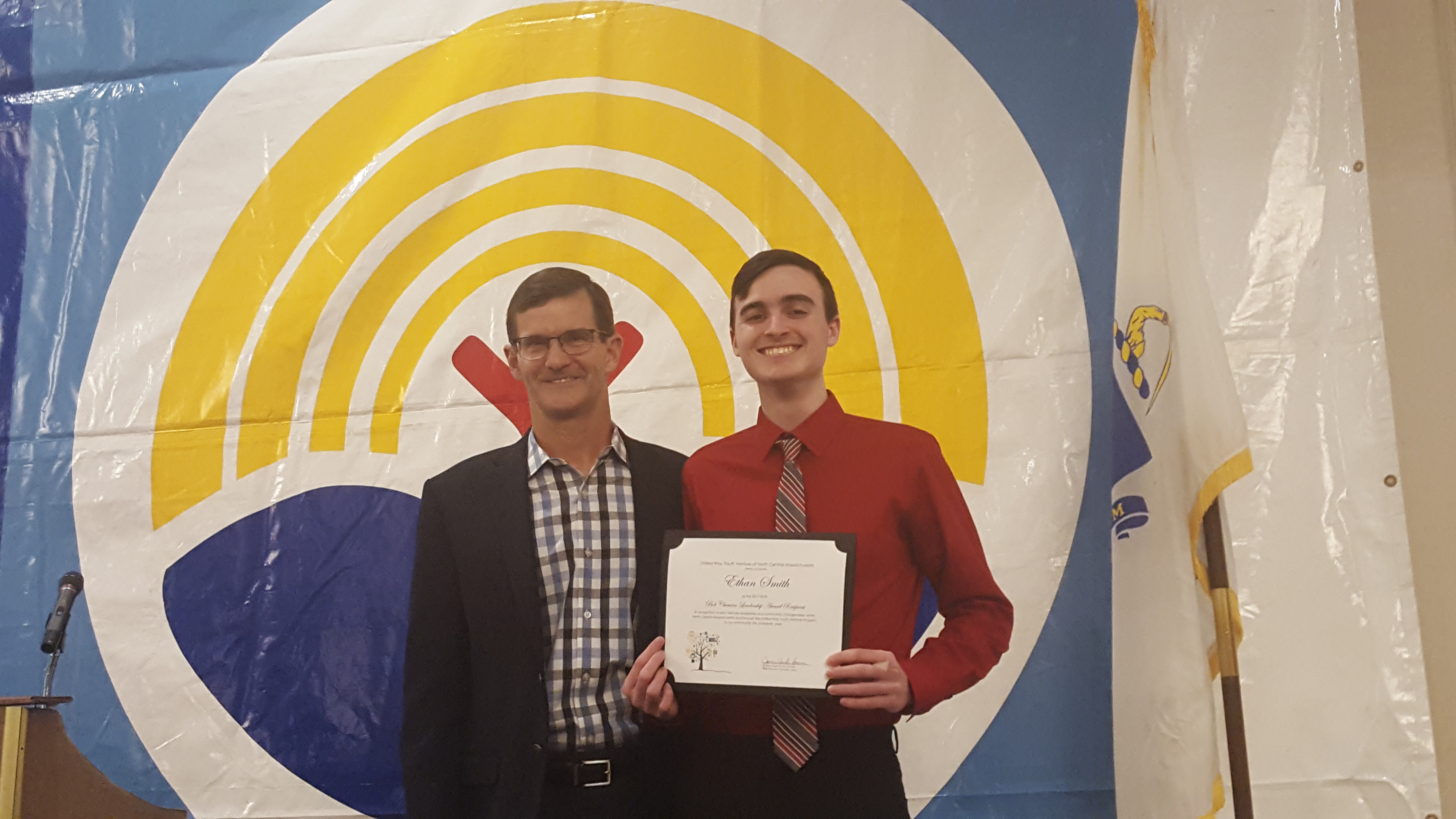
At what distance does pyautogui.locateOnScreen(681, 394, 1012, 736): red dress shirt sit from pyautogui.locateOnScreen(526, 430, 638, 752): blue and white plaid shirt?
0.41 feet

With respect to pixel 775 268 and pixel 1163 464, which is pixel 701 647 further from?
pixel 1163 464

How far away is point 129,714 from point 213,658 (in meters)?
0.19


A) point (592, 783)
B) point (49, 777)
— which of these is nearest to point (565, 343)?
point (592, 783)

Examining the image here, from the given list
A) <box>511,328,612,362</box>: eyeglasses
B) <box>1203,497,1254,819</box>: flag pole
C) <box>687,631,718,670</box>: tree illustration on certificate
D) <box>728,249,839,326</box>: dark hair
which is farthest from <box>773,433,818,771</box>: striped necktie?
<box>1203,497,1254,819</box>: flag pole

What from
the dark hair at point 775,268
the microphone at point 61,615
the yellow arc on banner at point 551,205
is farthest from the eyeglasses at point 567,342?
the microphone at point 61,615

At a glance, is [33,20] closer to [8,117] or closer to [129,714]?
[8,117]

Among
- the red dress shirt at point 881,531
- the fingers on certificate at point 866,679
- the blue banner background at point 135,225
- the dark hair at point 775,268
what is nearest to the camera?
the fingers on certificate at point 866,679

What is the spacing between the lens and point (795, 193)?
6.09 ft

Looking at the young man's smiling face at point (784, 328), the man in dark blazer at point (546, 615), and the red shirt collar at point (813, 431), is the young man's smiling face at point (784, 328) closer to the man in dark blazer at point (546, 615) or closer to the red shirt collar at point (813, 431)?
the red shirt collar at point (813, 431)

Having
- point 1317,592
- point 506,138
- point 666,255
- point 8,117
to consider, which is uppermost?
point 8,117

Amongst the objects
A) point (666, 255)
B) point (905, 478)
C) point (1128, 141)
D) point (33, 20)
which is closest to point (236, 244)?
point (33, 20)

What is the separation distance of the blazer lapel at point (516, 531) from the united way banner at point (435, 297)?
123 mm

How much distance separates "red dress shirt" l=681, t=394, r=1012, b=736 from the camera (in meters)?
1.54

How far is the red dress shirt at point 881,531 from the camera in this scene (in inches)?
60.5
